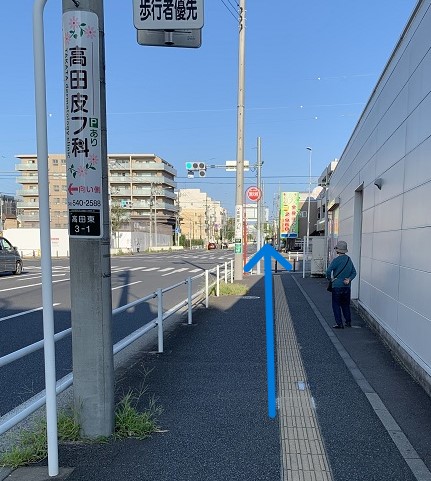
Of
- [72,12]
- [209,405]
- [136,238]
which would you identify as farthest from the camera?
[136,238]

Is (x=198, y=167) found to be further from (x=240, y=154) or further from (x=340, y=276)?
(x=340, y=276)

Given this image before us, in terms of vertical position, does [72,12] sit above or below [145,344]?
above

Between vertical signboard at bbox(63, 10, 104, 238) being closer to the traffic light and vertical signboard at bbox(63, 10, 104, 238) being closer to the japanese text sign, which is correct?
the japanese text sign

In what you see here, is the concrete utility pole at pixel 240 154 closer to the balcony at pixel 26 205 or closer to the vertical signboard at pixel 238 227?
the vertical signboard at pixel 238 227

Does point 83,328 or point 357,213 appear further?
point 357,213

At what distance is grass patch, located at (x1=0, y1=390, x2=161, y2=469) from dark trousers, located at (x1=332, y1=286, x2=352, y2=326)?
4957mm

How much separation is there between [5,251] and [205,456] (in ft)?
63.3

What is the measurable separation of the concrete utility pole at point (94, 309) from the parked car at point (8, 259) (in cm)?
1826

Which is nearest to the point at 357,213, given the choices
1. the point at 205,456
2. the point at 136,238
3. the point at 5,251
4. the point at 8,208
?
the point at 205,456

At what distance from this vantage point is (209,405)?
4.09 metres

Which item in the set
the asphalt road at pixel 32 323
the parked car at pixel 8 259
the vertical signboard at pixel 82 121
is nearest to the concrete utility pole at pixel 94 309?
the vertical signboard at pixel 82 121

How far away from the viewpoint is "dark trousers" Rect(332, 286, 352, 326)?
7.66 meters

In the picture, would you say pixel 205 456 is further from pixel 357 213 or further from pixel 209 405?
pixel 357 213
